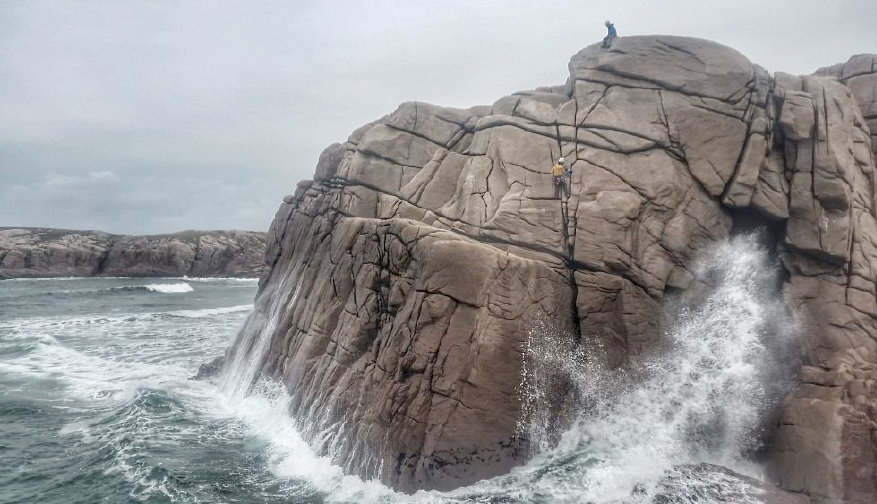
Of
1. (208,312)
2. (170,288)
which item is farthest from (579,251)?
(170,288)

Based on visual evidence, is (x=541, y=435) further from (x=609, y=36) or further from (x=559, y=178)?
(x=609, y=36)

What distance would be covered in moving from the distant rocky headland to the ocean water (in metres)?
54.0

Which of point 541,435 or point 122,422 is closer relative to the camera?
point 541,435

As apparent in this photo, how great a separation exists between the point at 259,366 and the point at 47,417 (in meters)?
6.37

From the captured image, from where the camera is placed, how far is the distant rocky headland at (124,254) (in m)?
64.7

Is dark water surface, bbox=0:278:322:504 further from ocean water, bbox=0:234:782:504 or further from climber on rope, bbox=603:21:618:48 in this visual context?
climber on rope, bbox=603:21:618:48

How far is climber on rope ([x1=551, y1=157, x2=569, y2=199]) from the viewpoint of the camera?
14.5m

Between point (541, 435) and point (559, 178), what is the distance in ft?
22.5

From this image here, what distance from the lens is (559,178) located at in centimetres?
1466

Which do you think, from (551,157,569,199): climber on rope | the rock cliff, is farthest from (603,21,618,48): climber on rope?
(551,157,569,199): climber on rope

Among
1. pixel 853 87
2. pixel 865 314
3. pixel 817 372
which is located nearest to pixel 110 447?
pixel 817 372

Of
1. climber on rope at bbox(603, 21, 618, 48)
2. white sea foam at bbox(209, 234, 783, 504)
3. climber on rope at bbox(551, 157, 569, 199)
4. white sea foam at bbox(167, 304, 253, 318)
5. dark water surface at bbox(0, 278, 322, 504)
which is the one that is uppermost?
climber on rope at bbox(603, 21, 618, 48)

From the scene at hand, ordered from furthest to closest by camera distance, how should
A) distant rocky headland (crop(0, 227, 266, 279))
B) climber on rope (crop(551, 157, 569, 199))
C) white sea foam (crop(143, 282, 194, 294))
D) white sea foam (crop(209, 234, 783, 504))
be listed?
distant rocky headland (crop(0, 227, 266, 279)), white sea foam (crop(143, 282, 194, 294)), climber on rope (crop(551, 157, 569, 199)), white sea foam (crop(209, 234, 783, 504))

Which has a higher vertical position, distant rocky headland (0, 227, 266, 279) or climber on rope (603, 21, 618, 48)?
climber on rope (603, 21, 618, 48)
